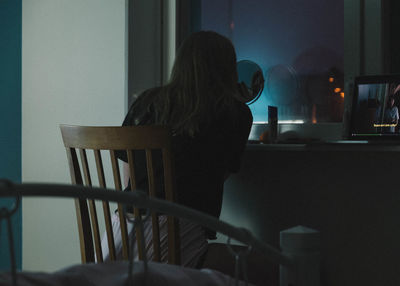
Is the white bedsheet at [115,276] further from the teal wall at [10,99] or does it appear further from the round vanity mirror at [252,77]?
the teal wall at [10,99]

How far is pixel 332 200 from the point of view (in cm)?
218

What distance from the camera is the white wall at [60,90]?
2.48 m

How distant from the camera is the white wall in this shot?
2.48 m

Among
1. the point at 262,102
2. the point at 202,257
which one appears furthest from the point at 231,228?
the point at 262,102

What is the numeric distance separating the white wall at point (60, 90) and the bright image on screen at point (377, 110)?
1.07 m

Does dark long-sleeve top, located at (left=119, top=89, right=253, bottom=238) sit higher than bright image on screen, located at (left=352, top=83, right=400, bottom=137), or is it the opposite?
bright image on screen, located at (left=352, top=83, right=400, bottom=137)

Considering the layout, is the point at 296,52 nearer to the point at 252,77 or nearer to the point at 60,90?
the point at 252,77

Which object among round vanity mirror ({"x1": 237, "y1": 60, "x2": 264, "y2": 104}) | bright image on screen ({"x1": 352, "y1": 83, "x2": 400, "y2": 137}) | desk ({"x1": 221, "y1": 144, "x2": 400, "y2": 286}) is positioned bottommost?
desk ({"x1": 221, "y1": 144, "x2": 400, "y2": 286})

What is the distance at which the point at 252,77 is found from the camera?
234cm

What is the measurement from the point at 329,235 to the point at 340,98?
578 millimetres

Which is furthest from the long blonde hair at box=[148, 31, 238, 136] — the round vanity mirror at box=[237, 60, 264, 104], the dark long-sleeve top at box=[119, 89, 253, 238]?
the round vanity mirror at box=[237, 60, 264, 104]

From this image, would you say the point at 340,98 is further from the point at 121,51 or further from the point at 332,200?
the point at 121,51

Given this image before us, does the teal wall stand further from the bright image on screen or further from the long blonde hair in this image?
the bright image on screen

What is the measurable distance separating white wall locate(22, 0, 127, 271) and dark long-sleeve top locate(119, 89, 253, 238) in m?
0.81
